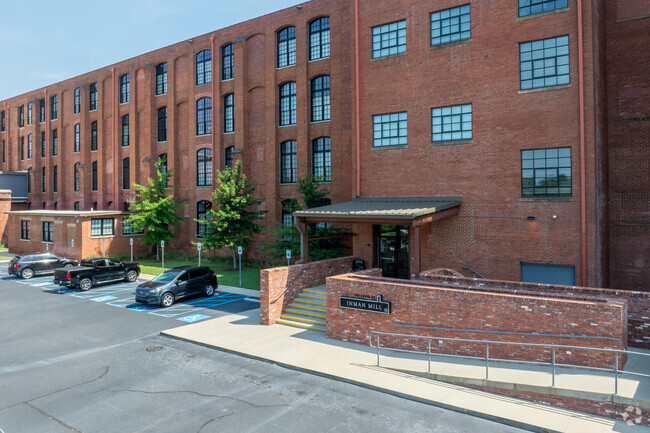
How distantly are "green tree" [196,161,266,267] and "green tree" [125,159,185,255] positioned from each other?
601 centimetres

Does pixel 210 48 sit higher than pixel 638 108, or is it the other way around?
pixel 210 48

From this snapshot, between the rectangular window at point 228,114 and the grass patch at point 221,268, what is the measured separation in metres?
9.72

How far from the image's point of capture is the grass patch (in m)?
25.8

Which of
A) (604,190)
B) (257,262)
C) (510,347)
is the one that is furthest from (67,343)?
(604,190)

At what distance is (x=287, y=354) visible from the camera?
1326 cm

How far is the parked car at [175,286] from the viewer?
19844mm

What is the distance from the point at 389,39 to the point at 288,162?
11916 mm

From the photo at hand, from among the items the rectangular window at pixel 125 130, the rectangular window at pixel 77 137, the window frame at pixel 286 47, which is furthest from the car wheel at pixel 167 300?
the rectangular window at pixel 77 137

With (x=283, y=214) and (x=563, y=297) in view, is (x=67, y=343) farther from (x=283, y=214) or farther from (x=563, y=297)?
(x=283, y=214)

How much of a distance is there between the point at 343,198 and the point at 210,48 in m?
17.7

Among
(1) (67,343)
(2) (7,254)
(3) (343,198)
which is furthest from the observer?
(2) (7,254)

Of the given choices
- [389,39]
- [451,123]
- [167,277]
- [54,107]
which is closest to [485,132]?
[451,123]

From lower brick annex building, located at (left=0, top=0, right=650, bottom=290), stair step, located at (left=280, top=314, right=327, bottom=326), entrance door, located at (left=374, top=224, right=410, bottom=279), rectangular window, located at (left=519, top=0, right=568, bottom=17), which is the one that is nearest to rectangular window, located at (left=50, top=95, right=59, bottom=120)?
lower brick annex building, located at (left=0, top=0, right=650, bottom=290)

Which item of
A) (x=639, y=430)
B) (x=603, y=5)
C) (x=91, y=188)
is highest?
(x=603, y=5)
